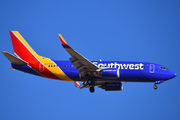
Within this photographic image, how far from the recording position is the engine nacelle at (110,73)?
1688 inches

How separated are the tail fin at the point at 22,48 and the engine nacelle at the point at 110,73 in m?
10.7

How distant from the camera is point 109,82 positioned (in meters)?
48.7

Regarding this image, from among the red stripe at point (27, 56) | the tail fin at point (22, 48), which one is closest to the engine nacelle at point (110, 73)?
the red stripe at point (27, 56)

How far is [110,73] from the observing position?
141 feet

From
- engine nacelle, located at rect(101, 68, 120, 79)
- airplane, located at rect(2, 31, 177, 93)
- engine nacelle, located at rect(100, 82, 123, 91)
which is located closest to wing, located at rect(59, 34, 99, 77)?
airplane, located at rect(2, 31, 177, 93)

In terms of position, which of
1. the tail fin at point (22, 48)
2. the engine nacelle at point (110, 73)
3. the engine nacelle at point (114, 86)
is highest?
the tail fin at point (22, 48)

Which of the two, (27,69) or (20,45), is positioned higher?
(20,45)

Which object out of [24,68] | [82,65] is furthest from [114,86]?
[24,68]

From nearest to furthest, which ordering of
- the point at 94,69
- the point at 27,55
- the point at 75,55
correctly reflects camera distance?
the point at 75,55
the point at 94,69
the point at 27,55

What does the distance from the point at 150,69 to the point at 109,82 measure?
21.8 ft

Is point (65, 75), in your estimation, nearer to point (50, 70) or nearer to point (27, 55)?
point (50, 70)

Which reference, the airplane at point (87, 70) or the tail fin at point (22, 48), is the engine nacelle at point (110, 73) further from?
the tail fin at point (22, 48)

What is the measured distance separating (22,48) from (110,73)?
13.9 metres

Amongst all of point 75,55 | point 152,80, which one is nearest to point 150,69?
point 152,80
